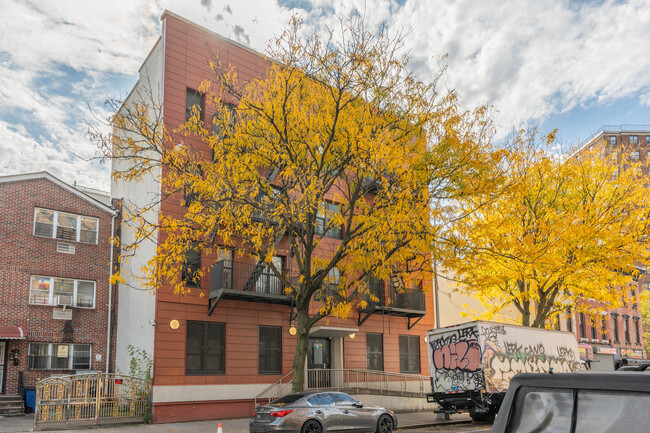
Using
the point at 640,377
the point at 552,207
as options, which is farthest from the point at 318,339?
the point at 640,377

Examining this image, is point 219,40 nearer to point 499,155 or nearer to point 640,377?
point 499,155

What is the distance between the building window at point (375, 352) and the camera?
87.5 feet

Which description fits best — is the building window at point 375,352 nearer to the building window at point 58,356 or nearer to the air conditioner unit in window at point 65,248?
the building window at point 58,356

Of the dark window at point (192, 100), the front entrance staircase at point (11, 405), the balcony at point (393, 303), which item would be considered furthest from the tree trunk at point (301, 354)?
the front entrance staircase at point (11, 405)

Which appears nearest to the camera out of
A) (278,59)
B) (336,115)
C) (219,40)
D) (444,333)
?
(336,115)

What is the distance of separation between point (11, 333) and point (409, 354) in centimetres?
1783

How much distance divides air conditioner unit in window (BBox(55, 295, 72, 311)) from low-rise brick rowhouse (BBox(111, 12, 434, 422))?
2.10 meters

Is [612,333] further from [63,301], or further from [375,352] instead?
[63,301]

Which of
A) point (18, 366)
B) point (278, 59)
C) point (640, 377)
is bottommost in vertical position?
point (18, 366)

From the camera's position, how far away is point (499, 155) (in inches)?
676

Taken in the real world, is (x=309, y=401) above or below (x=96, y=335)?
below

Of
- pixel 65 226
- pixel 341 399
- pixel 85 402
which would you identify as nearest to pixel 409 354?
pixel 341 399

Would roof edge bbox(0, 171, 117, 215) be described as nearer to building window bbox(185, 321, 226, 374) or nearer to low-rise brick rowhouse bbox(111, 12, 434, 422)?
low-rise brick rowhouse bbox(111, 12, 434, 422)

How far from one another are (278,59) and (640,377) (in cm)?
1544
